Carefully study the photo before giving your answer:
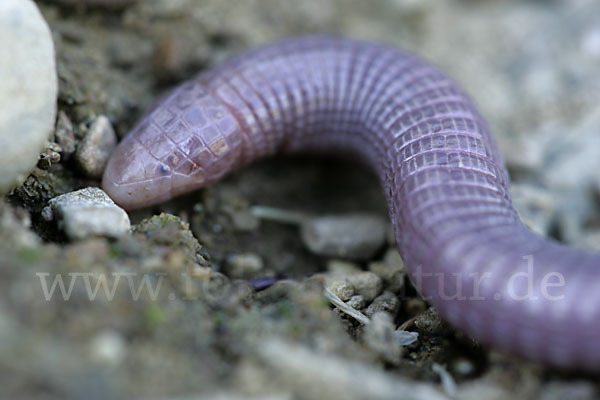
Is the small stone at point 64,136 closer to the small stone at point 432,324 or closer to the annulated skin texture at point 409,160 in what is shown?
the annulated skin texture at point 409,160

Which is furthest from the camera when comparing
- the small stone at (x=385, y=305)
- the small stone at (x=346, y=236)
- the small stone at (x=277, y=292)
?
the small stone at (x=346, y=236)

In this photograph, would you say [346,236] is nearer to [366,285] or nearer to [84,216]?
[366,285]

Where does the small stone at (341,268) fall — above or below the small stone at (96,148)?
below

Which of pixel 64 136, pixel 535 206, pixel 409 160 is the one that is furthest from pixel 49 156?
pixel 535 206

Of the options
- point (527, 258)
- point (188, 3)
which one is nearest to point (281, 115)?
point (188, 3)

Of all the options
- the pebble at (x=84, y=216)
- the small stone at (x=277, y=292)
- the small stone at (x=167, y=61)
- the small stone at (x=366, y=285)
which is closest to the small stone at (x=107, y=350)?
the pebble at (x=84, y=216)

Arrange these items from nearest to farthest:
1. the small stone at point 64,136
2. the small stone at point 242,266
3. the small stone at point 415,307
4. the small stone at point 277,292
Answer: the small stone at point 277,292
the small stone at point 415,307
the small stone at point 64,136
the small stone at point 242,266
